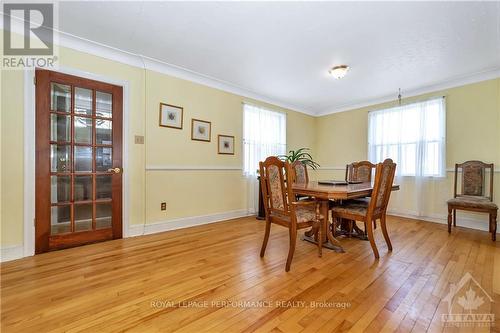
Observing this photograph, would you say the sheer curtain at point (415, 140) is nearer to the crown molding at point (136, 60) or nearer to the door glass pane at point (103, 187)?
the crown molding at point (136, 60)

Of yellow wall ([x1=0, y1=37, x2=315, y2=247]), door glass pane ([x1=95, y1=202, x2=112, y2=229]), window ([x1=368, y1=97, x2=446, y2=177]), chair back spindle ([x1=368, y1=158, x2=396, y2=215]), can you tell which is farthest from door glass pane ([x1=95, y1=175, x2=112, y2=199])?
window ([x1=368, y1=97, x2=446, y2=177])

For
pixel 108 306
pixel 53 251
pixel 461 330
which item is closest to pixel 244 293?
pixel 108 306

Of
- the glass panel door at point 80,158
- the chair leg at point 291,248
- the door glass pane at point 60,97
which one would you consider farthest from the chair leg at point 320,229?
the door glass pane at point 60,97

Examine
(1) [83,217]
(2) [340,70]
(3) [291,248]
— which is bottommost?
(3) [291,248]

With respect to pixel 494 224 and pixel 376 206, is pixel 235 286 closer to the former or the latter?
pixel 376 206

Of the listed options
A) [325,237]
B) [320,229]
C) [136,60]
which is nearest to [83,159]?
[136,60]

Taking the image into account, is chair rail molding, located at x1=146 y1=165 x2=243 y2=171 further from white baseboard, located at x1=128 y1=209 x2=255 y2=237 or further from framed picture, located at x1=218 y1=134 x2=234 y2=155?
white baseboard, located at x1=128 y1=209 x2=255 y2=237

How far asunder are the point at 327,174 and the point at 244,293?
173 inches

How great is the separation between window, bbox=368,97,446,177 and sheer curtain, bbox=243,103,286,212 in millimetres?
2005

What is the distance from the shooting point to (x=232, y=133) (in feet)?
13.2

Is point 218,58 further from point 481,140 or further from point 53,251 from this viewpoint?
point 481,140

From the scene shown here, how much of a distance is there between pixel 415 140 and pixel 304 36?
304 centimetres

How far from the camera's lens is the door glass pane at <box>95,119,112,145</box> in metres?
2.74

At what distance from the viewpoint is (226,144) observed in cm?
394
